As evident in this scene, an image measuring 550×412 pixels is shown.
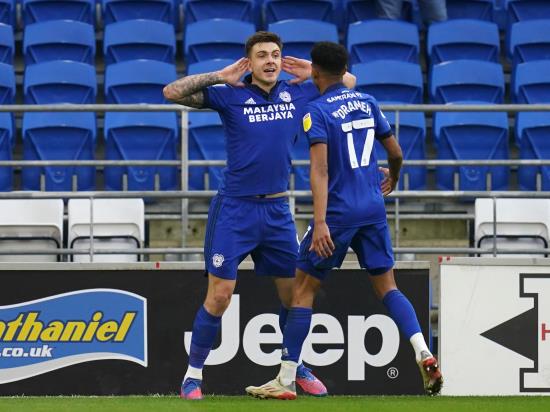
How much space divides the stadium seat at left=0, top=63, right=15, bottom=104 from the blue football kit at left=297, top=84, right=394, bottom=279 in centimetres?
600

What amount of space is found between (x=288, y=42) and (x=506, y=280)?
5.40 m

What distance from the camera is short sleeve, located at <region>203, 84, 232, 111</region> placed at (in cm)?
796

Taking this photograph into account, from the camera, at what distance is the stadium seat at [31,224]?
34.0 feet

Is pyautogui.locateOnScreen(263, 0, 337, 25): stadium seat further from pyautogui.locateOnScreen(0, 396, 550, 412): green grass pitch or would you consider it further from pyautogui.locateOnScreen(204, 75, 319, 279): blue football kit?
pyautogui.locateOnScreen(0, 396, 550, 412): green grass pitch

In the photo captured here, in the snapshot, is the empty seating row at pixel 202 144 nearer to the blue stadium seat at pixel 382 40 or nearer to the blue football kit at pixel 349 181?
the blue stadium seat at pixel 382 40

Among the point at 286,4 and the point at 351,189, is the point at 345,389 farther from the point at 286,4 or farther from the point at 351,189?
the point at 286,4

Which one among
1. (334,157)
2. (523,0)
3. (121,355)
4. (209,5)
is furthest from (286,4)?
(334,157)

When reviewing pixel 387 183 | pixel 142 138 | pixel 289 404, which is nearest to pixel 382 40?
pixel 142 138

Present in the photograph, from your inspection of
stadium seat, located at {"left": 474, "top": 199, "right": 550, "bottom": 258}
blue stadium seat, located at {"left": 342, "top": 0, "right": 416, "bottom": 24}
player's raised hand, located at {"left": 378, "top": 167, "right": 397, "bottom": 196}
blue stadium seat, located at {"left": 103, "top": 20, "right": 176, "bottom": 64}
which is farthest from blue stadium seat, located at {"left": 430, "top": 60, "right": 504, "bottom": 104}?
player's raised hand, located at {"left": 378, "top": 167, "right": 397, "bottom": 196}

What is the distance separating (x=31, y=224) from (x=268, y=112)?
10.3 feet

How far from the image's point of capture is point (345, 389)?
947cm

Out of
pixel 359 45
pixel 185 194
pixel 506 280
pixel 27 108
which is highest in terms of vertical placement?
pixel 359 45

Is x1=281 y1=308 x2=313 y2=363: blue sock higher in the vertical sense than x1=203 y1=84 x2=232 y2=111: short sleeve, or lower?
lower

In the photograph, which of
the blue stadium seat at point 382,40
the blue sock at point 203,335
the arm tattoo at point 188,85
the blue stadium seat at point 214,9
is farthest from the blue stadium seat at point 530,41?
the blue sock at point 203,335
